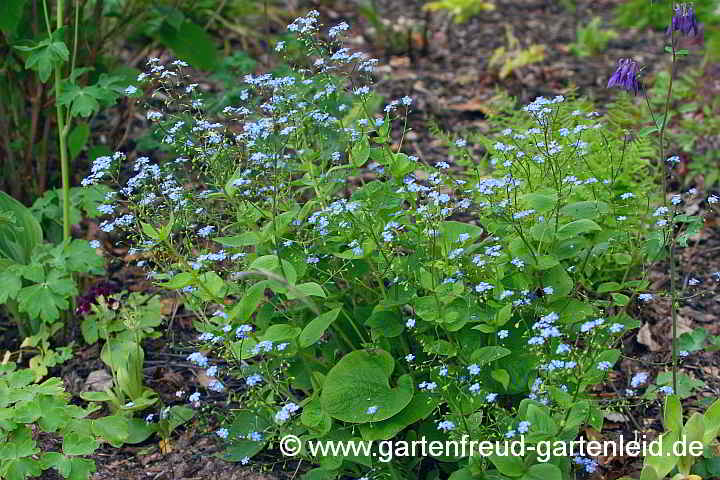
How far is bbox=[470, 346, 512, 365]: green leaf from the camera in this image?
2104 mm

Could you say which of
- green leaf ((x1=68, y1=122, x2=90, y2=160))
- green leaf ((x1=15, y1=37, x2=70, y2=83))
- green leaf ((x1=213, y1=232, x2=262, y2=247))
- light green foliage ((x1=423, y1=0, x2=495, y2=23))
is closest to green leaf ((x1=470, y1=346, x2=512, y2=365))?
green leaf ((x1=213, y1=232, x2=262, y2=247))

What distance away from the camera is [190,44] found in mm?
3719

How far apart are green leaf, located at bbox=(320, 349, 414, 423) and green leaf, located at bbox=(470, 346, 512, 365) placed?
8.1 inches

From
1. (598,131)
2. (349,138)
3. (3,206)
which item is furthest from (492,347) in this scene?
(3,206)

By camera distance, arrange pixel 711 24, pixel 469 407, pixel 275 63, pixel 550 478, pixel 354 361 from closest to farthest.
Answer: pixel 550 478 → pixel 469 407 → pixel 354 361 → pixel 275 63 → pixel 711 24

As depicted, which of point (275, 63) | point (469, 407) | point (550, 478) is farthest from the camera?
point (275, 63)

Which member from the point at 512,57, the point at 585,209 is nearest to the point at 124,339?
the point at 585,209

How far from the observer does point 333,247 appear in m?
2.34

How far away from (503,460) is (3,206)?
7.00 feet

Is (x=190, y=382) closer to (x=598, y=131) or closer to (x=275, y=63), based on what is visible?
(x=598, y=131)

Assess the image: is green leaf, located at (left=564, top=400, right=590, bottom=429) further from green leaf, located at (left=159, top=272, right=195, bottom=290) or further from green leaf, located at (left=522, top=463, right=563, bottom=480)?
green leaf, located at (left=159, top=272, right=195, bottom=290)

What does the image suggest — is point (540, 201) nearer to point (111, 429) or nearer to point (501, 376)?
point (501, 376)

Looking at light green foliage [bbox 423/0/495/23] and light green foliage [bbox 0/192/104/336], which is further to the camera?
light green foliage [bbox 423/0/495/23]

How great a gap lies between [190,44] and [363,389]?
2.15m
